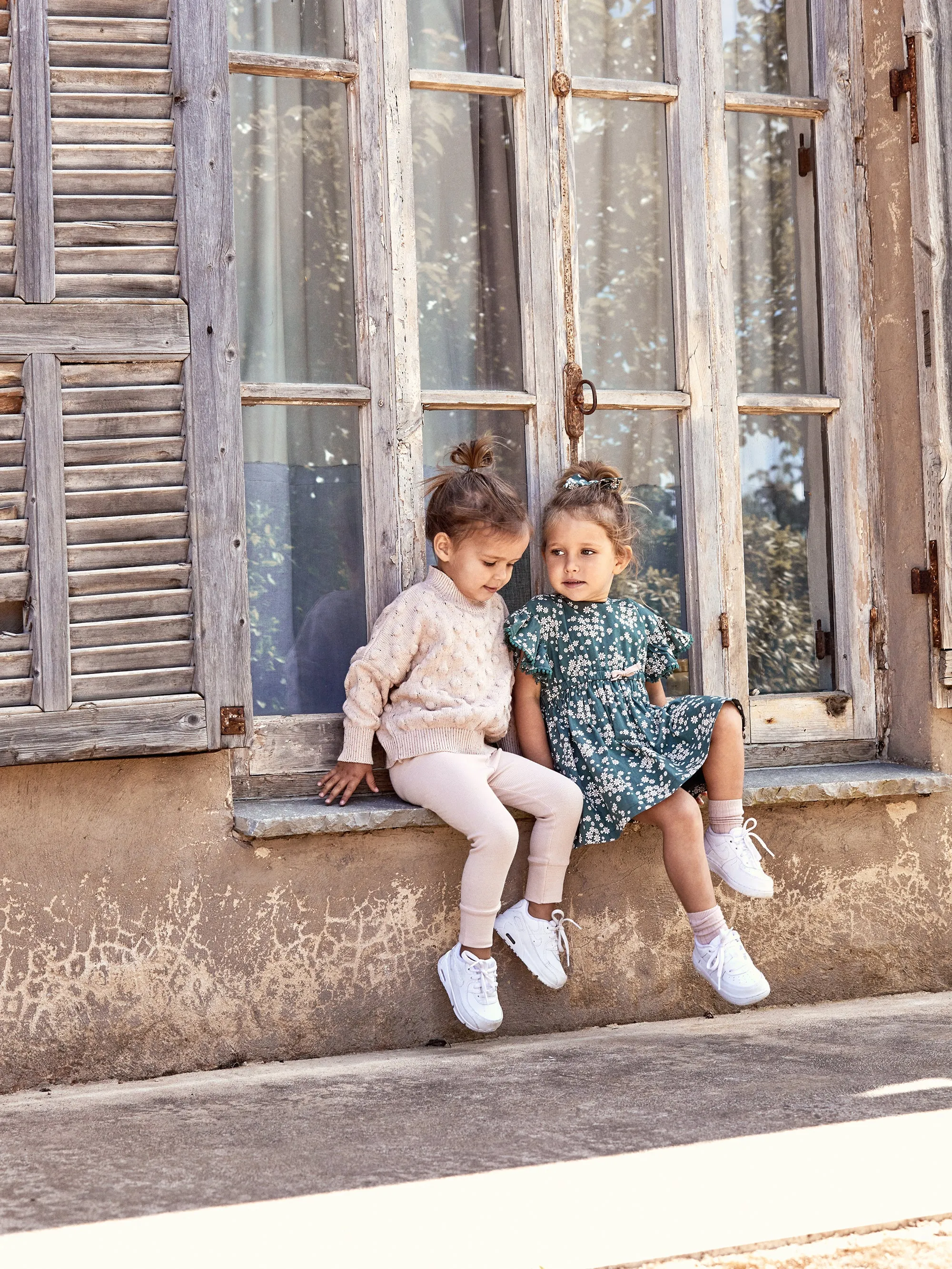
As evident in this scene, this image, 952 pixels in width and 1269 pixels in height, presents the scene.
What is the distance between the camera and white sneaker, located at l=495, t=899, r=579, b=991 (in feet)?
8.96

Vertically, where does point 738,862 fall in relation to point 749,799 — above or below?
below

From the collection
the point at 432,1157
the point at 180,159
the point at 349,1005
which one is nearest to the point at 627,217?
the point at 180,159

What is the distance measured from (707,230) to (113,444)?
5.42 feet

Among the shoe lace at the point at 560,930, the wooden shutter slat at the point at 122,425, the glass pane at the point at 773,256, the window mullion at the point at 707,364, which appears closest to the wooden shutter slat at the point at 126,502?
the wooden shutter slat at the point at 122,425

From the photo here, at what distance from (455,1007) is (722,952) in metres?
0.61

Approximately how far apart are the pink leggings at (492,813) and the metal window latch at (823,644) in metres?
0.93

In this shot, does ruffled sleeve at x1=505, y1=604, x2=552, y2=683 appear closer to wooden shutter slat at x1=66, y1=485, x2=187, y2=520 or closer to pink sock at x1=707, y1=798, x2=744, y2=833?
pink sock at x1=707, y1=798, x2=744, y2=833

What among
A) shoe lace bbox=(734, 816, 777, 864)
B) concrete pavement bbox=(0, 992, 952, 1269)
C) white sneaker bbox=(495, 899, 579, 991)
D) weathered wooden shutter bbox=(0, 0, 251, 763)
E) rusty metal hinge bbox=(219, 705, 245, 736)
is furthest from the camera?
shoe lace bbox=(734, 816, 777, 864)

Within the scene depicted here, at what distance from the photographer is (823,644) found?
3330 millimetres

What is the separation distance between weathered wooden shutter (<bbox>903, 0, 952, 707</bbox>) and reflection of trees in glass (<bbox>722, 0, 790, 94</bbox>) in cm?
33

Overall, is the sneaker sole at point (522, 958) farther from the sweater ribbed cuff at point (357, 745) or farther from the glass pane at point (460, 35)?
the glass pane at point (460, 35)

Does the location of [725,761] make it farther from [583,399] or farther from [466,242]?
[466,242]

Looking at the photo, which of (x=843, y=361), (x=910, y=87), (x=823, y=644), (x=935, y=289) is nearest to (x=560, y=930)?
(x=823, y=644)

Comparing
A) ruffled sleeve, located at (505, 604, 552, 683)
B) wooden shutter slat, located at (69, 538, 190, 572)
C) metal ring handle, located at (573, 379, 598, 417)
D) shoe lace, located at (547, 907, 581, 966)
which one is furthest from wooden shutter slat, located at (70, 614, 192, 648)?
metal ring handle, located at (573, 379, 598, 417)
